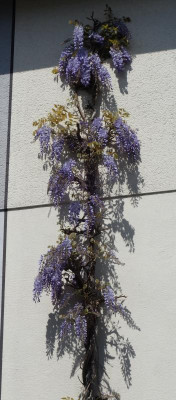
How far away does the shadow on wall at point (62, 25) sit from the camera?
4.75 meters

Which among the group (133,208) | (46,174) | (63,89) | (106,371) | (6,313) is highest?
(63,89)

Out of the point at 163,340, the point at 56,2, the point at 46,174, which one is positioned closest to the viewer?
the point at 163,340

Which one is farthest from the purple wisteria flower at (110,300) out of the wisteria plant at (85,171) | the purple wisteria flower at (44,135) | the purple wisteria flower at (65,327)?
the purple wisteria flower at (44,135)

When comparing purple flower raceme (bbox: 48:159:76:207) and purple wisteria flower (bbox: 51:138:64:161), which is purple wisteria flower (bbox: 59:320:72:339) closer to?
purple flower raceme (bbox: 48:159:76:207)

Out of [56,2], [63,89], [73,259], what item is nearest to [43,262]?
[73,259]

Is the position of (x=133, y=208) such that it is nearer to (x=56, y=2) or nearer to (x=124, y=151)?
(x=124, y=151)

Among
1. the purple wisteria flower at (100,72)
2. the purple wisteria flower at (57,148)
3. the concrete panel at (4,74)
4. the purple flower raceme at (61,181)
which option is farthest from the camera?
the concrete panel at (4,74)

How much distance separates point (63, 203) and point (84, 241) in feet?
1.06

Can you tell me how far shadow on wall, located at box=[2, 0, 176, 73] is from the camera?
4.75m

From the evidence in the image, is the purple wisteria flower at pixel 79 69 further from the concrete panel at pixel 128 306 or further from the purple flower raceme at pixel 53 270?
the purple flower raceme at pixel 53 270

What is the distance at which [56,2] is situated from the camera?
5.07 m

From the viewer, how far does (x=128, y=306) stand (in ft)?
13.5

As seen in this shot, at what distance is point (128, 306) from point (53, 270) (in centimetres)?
53

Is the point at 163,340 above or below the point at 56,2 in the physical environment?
below
